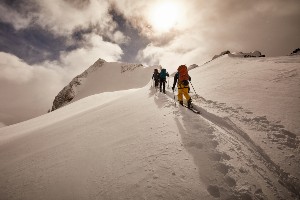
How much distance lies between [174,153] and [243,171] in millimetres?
1683

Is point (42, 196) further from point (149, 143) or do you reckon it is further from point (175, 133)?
point (175, 133)

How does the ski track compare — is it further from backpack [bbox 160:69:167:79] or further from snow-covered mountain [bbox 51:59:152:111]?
snow-covered mountain [bbox 51:59:152:111]

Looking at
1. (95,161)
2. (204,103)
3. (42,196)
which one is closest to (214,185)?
(95,161)

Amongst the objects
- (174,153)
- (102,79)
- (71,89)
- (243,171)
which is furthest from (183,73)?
(71,89)

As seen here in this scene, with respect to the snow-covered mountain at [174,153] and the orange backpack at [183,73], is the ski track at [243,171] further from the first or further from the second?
the orange backpack at [183,73]

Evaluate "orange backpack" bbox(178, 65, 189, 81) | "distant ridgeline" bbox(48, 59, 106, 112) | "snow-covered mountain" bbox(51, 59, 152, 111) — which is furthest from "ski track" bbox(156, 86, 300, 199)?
"distant ridgeline" bbox(48, 59, 106, 112)

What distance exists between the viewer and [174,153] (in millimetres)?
4984

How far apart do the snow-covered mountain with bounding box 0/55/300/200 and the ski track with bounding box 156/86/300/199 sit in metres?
0.02

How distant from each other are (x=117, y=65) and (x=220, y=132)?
2467 inches

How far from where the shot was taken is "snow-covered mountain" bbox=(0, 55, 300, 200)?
404cm

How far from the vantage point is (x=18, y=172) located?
17.9 feet

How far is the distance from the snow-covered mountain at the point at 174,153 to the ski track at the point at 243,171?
0.02 meters

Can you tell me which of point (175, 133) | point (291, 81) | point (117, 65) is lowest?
point (175, 133)

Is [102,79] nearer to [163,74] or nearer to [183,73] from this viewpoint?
[163,74]
